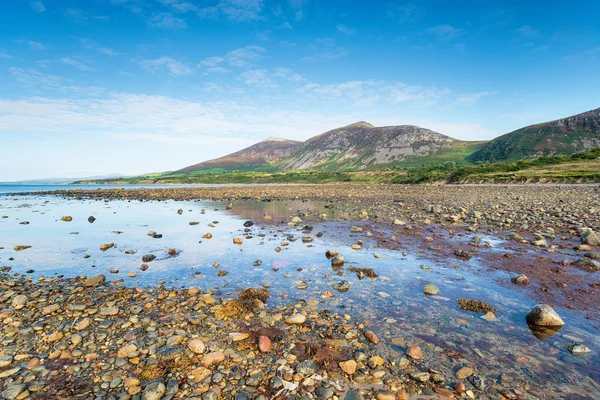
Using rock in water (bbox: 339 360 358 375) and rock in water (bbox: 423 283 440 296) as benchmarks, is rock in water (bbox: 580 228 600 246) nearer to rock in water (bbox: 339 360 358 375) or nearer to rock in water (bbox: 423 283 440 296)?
rock in water (bbox: 423 283 440 296)

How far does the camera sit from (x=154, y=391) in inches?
193

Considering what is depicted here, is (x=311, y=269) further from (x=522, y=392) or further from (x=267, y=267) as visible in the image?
(x=522, y=392)

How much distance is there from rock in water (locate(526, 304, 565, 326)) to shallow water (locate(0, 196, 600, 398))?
20 cm

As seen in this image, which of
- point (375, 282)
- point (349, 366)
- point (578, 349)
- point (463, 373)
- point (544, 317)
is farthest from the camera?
point (375, 282)

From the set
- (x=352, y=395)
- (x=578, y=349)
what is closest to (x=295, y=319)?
(x=352, y=395)

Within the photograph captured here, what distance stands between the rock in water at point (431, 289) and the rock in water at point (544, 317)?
98.2 inches

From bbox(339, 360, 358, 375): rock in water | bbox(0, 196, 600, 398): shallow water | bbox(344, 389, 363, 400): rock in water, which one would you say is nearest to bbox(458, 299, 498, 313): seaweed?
bbox(0, 196, 600, 398): shallow water

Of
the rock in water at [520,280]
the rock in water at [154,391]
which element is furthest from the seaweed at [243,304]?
the rock in water at [520,280]

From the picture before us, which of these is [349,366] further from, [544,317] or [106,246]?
[106,246]

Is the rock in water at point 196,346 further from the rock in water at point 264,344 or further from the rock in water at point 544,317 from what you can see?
the rock in water at point 544,317

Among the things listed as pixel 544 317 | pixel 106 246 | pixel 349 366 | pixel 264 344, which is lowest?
pixel 544 317

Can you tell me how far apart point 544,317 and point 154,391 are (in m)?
9.10

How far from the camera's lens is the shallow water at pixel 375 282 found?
5.79m

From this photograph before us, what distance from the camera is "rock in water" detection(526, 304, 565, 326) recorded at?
7094mm
